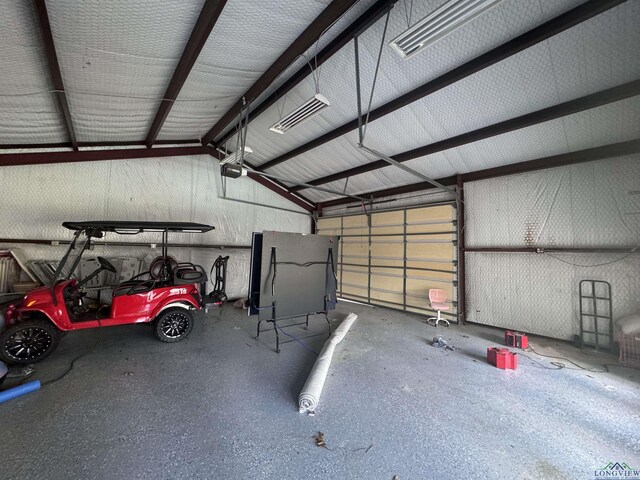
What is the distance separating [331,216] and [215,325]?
16.7 ft

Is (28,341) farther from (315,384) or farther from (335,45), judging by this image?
(335,45)

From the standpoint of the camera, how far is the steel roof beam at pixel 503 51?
2.29 metres

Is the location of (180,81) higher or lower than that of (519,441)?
higher

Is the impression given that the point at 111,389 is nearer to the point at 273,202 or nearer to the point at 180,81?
the point at 180,81

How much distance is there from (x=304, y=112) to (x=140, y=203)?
5.00 metres

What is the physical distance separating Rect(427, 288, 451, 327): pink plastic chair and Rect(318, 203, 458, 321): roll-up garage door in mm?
127

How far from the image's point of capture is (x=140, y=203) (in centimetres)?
608

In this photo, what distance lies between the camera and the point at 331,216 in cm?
852

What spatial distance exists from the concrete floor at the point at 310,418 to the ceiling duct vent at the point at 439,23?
11.3 ft

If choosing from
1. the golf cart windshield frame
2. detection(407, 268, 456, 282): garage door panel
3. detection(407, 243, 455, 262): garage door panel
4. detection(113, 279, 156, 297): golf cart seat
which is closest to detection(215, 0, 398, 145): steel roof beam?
the golf cart windshield frame

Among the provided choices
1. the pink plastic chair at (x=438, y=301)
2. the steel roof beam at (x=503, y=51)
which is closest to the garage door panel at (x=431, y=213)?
the pink plastic chair at (x=438, y=301)

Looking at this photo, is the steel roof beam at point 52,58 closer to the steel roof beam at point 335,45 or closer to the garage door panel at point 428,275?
the steel roof beam at point 335,45

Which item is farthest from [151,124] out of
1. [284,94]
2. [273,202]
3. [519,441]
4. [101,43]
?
[519,441]

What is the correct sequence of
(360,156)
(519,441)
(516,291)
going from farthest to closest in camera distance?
(360,156)
(516,291)
(519,441)
